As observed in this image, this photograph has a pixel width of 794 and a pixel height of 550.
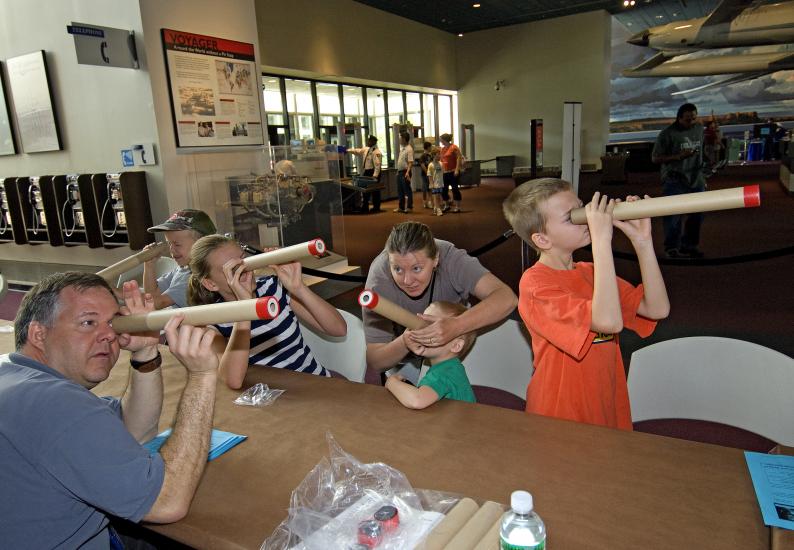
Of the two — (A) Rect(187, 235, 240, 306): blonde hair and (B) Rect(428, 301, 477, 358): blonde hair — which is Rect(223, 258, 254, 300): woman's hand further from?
(B) Rect(428, 301, 477, 358): blonde hair

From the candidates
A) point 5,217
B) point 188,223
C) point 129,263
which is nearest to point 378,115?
point 5,217

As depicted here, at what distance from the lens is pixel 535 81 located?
19.0 m

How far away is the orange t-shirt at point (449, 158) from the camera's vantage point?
12367mm

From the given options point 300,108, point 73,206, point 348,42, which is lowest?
point 73,206

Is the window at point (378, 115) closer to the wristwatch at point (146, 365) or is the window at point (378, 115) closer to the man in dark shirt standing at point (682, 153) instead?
the man in dark shirt standing at point (682, 153)

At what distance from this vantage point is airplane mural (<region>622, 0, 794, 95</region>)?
14984 mm

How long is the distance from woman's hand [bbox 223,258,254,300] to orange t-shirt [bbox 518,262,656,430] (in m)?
0.99

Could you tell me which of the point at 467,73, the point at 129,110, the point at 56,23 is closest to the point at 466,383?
the point at 129,110

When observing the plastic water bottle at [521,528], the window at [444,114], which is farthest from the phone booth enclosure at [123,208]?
the window at [444,114]

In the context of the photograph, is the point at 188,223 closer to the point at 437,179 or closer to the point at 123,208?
the point at 123,208

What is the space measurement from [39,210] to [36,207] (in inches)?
4.0

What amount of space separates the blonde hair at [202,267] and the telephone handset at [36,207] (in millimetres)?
4730

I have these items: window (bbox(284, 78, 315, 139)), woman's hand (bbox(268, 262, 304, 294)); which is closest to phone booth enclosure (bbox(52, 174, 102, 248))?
woman's hand (bbox(268, 262, 304, 294))

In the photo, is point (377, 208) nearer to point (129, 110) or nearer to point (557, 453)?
point (129, 110)
